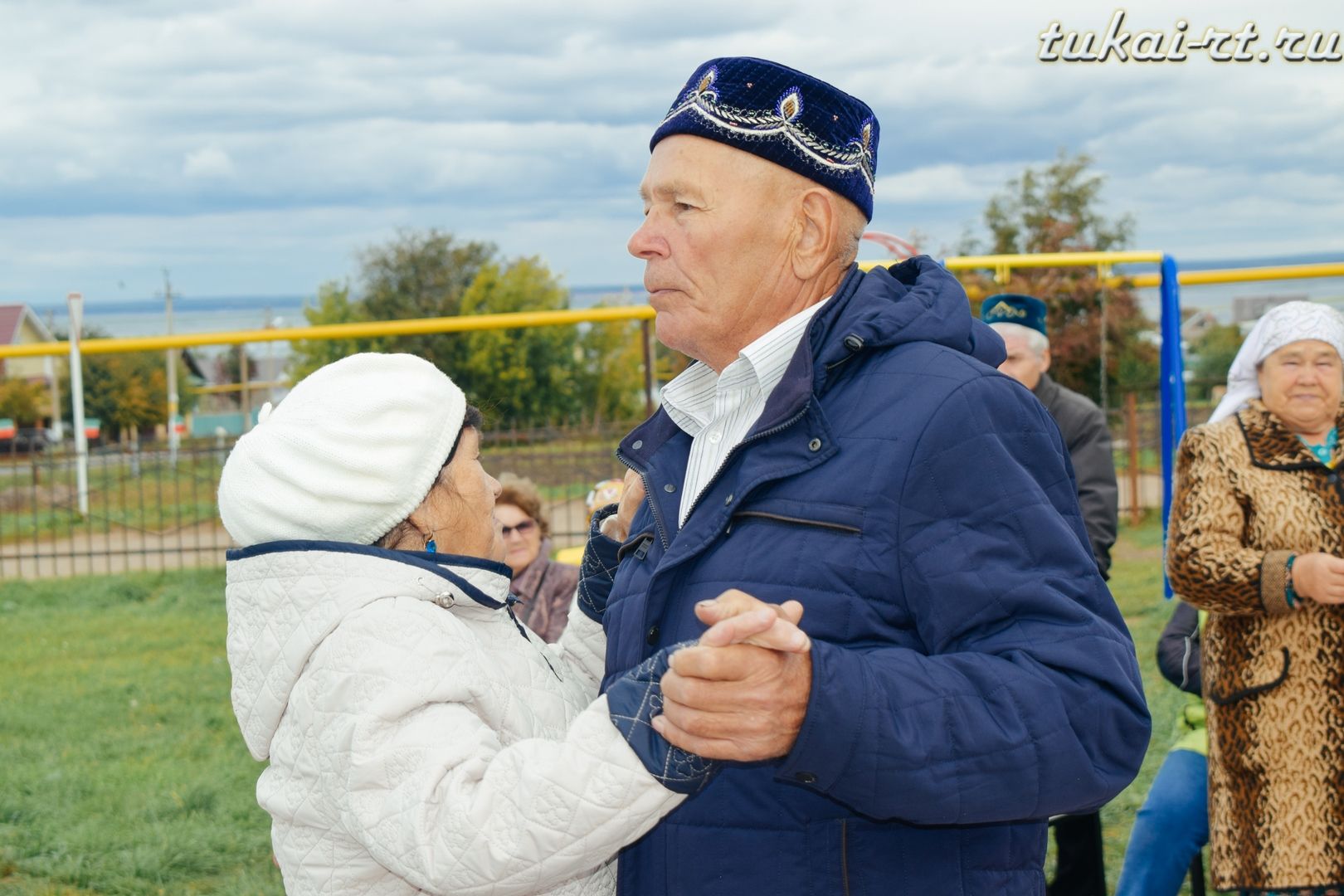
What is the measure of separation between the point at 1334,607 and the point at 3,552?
12.2 m

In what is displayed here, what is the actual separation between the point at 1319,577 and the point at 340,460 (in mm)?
2792

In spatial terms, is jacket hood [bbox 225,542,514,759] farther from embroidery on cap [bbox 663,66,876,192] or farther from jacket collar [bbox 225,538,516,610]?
embroidery on cap [bbox 663,66,876,192]

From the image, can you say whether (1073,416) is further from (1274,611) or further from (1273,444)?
(1274,611)

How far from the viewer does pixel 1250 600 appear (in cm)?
365

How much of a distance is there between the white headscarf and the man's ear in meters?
2.45

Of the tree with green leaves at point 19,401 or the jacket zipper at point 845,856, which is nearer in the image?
the jacket zipper at point 845,856

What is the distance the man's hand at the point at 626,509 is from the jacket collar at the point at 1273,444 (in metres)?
2.29

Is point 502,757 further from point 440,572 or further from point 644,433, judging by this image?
point 644,433

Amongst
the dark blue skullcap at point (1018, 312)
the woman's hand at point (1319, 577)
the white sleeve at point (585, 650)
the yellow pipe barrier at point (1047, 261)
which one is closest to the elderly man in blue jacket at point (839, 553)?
the white sleeve at point (585, 650)

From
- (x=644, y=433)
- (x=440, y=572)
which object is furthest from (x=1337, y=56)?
(x=440, y=572)

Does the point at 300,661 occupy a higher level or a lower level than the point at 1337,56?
lower

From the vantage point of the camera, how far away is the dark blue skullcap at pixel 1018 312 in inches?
218

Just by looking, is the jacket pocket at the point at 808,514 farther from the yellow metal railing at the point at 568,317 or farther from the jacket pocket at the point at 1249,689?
the yellow metal railing at the point at 568,317

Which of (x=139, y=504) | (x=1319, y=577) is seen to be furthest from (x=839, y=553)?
(x=139, y=504)
